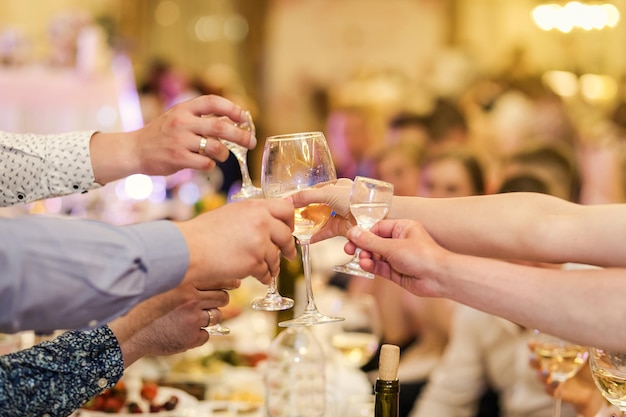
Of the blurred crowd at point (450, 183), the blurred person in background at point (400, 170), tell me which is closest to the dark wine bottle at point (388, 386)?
the blurred crowd at point (450, 183)

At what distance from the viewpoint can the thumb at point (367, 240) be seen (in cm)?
140

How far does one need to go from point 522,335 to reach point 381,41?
10033 millimetres

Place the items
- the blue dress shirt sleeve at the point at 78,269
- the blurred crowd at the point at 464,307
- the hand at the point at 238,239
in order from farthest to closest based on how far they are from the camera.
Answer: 1. the blurred crowd at the point at 464,307
2. the hand at the point at 238,239
3. the blue dress shirt sleeve at the point at 78,269

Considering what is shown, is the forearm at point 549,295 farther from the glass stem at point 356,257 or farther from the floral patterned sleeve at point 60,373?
the floral patterned sleeve at point 60,373

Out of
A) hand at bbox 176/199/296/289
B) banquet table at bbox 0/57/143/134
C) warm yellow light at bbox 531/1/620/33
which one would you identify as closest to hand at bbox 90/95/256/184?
hand at bbox 176/199/296/289

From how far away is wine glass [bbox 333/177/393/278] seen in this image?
146cm

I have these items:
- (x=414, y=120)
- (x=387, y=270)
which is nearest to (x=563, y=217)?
(x=387, y=270)

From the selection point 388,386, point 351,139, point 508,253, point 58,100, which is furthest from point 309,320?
point 351,139

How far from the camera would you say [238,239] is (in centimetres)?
123

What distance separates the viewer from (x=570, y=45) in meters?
12.6

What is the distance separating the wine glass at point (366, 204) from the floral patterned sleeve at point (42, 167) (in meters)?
0.60

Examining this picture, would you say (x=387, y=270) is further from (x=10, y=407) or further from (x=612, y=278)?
(x=10, y=407)

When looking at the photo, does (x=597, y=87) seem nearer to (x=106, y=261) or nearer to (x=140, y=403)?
(x=140, y=403)

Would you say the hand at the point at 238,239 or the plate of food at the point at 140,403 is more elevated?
the hand at the point at 238,239
